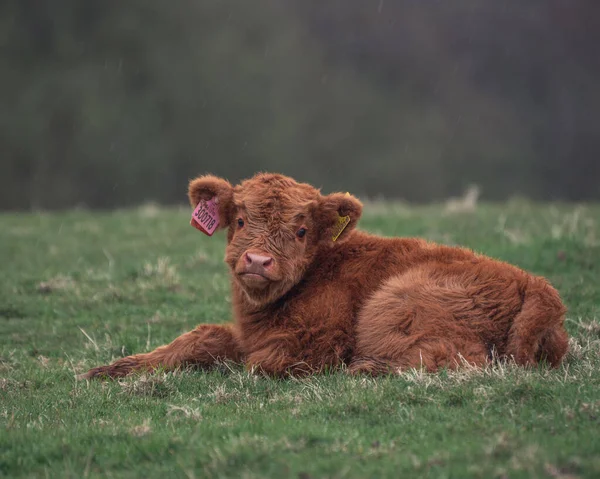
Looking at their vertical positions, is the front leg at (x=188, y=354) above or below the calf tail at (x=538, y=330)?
below

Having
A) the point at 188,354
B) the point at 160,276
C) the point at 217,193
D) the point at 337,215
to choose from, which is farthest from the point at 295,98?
the point at 188,354

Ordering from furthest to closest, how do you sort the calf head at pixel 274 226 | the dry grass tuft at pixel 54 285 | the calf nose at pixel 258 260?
the dry grass tuft at pixel 54 285 → the calf head at pixel 274 226 → the calf nose at pixel 258 260

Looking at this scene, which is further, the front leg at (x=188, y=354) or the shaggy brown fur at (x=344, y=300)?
the front leg at (x=188, y=354)

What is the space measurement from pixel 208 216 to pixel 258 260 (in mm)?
907

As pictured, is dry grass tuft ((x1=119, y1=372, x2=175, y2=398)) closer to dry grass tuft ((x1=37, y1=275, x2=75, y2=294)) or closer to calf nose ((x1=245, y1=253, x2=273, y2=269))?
calf nose ((x1=245, y1=253, x2=273, y2=269))

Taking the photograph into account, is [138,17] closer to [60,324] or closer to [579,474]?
[60,324]

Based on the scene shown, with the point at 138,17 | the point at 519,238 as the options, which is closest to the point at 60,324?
the point at 519,238

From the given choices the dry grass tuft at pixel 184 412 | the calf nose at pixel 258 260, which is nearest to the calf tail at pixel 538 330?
the calf nose at pixel 258 260

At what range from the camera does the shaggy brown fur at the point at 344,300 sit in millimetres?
6254

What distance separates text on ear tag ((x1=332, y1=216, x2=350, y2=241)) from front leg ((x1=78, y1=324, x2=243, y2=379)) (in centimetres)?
116

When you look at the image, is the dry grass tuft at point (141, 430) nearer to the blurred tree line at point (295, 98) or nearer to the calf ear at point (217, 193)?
the calf ear at point (217, 193)

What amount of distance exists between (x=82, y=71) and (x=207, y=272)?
43.0 meters

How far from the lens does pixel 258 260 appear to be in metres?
6.51

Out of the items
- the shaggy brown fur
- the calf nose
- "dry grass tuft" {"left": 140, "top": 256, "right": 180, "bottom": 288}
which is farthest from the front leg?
"dry grass tuft" {"left": 140, "top": 256, "right": 180, "bottom": 288}
